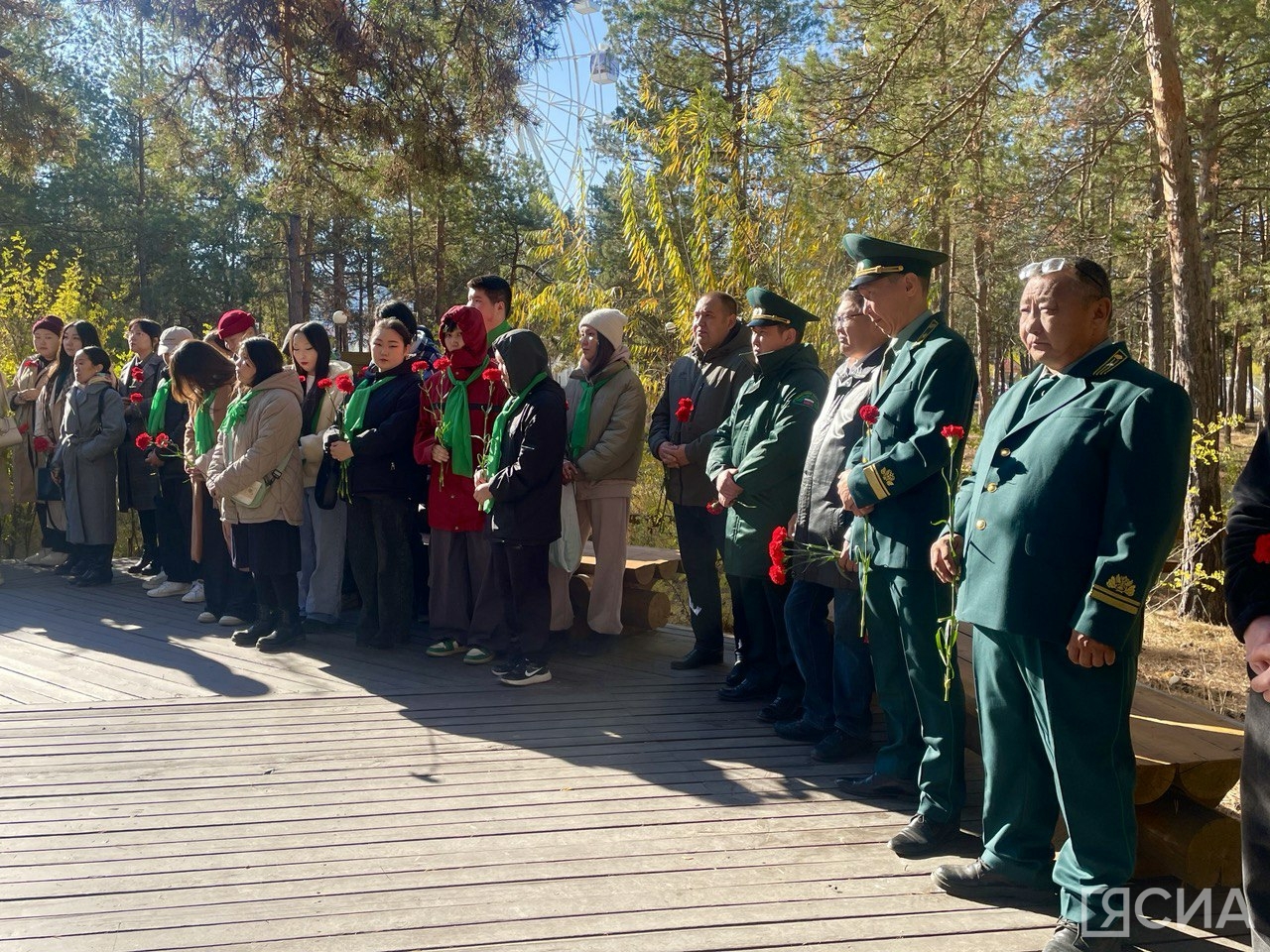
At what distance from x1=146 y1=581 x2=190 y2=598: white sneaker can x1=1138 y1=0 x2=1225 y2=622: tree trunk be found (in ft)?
24.2

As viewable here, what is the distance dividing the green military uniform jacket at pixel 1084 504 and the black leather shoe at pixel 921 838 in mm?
828

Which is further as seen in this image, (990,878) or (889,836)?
(889,836)

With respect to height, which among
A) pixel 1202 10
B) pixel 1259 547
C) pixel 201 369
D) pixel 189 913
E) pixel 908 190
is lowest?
pixel 189 913

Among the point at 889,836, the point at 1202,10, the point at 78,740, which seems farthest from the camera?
the point at 1202,10

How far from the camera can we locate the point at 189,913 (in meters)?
3.00

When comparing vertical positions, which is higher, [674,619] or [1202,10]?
[1202,10]

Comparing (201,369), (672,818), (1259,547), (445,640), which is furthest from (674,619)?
(1259,547)

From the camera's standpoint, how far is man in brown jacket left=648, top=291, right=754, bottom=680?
532 cm

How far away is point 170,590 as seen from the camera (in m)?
7.66

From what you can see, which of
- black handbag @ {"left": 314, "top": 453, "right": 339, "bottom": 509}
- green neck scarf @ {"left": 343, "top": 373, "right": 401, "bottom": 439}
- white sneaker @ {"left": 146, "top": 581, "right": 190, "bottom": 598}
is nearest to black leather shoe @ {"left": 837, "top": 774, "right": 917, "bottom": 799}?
green neck scarf @ {"left": 343, "top": 373, "right": 401, "bottom": 439}

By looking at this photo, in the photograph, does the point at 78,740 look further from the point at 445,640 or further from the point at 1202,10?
the point at 1202,10

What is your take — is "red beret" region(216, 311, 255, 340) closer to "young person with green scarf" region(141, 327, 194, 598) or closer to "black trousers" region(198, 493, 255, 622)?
"young person with green scarf" region(141, 327, 194, 598)

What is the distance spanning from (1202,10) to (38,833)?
985cm

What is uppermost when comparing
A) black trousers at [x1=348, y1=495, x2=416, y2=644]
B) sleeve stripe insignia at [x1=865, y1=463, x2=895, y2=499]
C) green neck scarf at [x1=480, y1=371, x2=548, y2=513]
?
green neck scarf at [x1=480, y1=371, x2=548, y2=513]
